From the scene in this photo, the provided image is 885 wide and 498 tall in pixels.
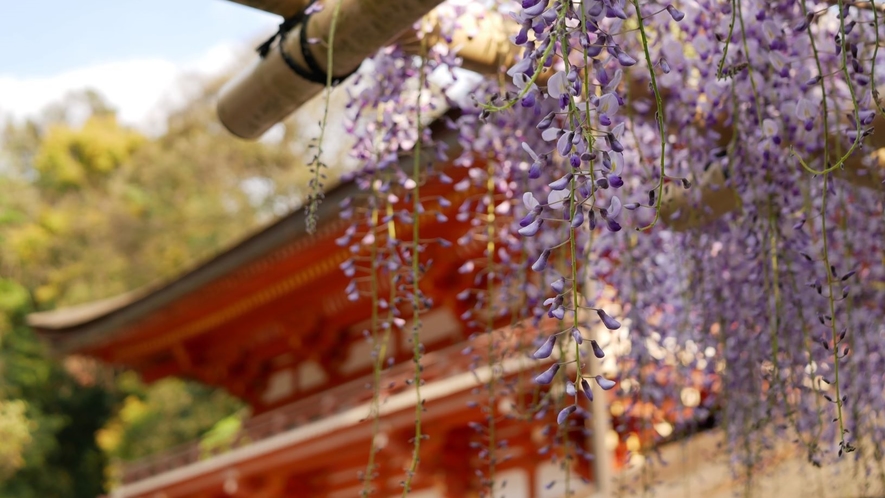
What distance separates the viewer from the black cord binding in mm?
2170

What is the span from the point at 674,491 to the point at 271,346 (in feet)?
17.9

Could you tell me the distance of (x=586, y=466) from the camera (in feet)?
19.9

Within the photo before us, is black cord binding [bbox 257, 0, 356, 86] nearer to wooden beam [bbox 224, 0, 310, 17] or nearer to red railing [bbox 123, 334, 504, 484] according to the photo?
wooden beam [bbox 224, 0, 310, 17]

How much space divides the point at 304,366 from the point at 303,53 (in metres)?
7.55

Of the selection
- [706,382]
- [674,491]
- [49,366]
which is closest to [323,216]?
[674,491]

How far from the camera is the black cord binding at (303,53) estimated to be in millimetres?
2170

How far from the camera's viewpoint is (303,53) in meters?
2.18

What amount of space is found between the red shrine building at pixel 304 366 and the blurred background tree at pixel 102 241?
161 inches

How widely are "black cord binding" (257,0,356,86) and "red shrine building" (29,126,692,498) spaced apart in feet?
10.8

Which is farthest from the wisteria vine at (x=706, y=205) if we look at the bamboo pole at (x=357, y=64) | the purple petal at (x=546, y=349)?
the purple petal at (x=546, y=349)

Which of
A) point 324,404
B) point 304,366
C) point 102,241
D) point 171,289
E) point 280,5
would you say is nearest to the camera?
point 280,5

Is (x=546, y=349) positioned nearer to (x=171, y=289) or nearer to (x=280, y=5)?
(x=280, y=5)

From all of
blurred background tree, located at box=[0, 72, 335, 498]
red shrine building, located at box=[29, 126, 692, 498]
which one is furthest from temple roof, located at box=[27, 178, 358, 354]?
blurred background tree, located at box=[0, 72, 335, 498]

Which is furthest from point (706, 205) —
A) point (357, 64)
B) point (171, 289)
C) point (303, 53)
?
point (171, 289)
